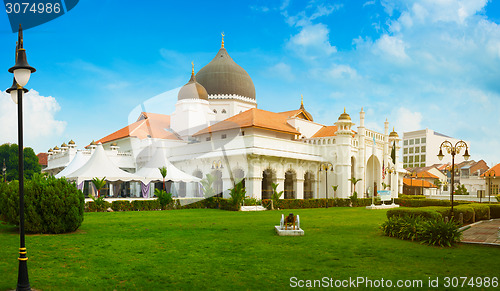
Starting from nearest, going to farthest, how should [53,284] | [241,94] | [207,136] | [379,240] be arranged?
[53,284]
[379,240]
[207,136]
[241,94]

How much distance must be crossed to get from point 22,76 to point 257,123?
1204 inches

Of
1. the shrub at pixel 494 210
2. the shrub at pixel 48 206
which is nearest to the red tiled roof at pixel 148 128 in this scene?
the shrub at pixel 48 206

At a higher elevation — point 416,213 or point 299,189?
point 416,213

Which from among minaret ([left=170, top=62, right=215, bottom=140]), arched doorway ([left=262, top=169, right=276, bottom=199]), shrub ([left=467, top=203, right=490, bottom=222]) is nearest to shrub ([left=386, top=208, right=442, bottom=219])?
shrub ([left=467, top=203, right=490, bottom=222])

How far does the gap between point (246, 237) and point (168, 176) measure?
67.8 ft

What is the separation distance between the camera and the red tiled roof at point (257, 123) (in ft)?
125

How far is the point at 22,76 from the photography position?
7477 mm

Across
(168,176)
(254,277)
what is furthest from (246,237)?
(168,176)

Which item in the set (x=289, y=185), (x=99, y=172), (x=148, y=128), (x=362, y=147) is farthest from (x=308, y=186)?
(x=99, y=172)

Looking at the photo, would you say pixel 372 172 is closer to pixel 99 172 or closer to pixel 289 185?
pixel 289 185

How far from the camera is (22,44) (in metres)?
7.88

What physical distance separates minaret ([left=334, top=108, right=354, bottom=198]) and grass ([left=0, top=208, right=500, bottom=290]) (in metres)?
25.4

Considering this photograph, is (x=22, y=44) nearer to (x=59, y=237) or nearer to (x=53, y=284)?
(x=53, y=284)

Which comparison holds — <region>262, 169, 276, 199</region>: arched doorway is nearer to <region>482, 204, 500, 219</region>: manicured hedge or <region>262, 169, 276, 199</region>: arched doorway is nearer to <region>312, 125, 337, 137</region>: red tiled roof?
<region>312, 125, 337, 137</region>: red tiled roof
